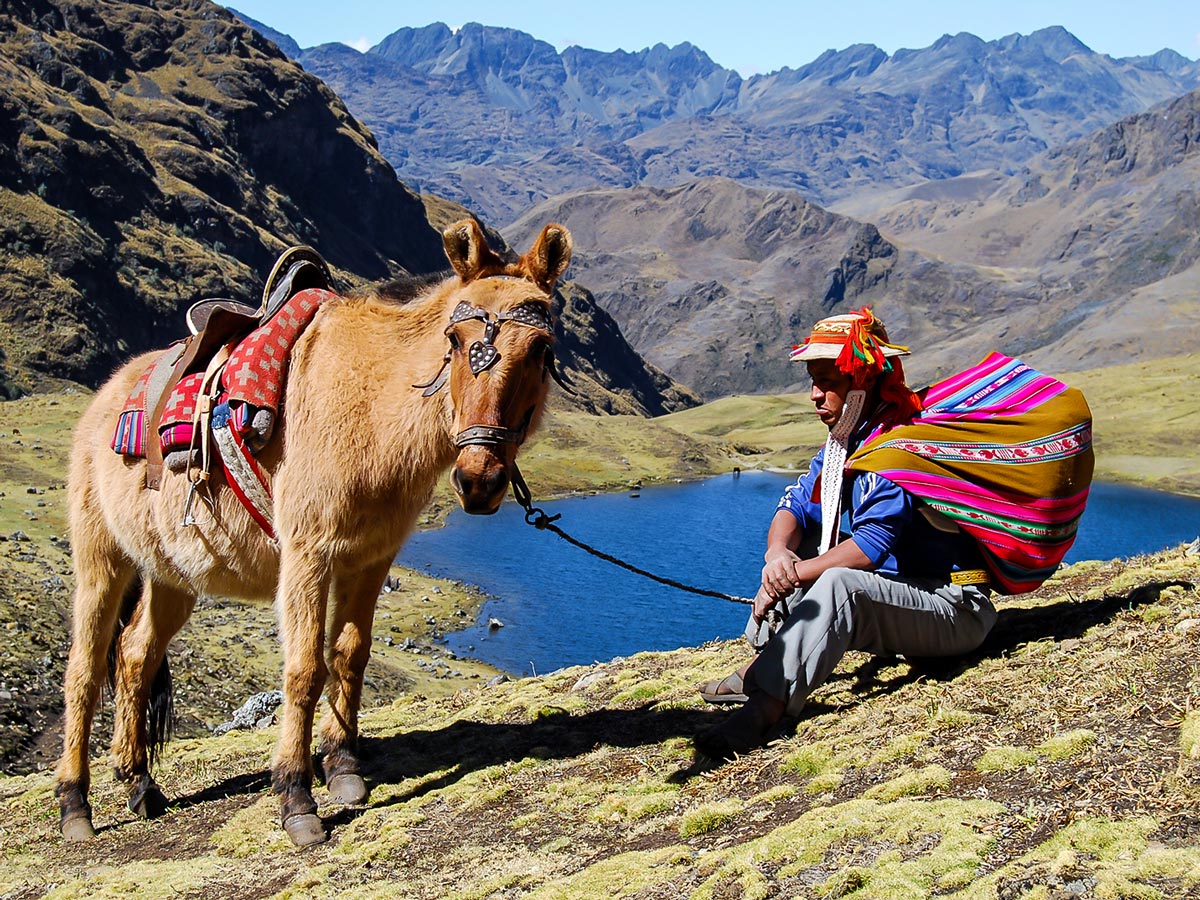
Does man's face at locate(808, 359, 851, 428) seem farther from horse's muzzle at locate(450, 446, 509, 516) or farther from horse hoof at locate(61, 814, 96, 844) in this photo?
horse hoof at locate(61, 814, 96, 844)

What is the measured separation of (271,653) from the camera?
3612 centimetres

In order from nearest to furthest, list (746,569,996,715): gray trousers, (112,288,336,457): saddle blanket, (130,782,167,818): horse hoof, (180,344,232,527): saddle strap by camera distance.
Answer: (746,569,996,715): gray trousers, (112,288,336,457): saddle blanket, (180,344,232,527): saddle strap, (130,782,167,818): horse hoof

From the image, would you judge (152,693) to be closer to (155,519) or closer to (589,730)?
(155,519)

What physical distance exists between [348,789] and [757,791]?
3652 millimetres

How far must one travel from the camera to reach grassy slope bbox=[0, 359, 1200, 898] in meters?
5.01

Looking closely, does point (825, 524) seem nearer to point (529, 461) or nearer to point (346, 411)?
point (346, 411)

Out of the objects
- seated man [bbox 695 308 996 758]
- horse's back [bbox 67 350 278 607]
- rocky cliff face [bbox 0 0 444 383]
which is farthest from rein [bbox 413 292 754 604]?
rocky cliff face [bbox 0 0 444 383]

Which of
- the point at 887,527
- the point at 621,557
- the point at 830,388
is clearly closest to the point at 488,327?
the point at 830,388

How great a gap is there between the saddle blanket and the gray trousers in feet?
13.7

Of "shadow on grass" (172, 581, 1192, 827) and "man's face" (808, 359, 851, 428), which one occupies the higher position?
"man's face" (808, 359, 851, 428)

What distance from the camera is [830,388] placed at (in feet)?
25.8

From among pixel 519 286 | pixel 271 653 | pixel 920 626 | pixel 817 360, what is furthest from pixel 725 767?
pixel 271 653

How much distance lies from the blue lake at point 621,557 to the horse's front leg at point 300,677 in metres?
44.3

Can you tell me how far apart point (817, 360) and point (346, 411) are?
356 centimetres
